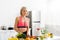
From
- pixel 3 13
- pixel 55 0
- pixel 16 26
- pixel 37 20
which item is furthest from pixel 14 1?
pixel 16 26

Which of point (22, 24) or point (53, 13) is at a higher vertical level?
point (53, 13)

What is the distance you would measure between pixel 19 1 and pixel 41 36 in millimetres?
2183

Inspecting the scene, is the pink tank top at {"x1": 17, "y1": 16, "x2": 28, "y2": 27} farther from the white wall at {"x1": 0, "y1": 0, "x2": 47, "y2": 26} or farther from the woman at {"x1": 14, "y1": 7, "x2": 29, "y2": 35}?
the white wall at {"x1": 0, "y1": 0, "x2": 47, "y2": 26}

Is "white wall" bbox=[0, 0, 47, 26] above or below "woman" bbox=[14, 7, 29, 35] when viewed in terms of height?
above

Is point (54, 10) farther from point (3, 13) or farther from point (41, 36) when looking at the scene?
point (41, 36)

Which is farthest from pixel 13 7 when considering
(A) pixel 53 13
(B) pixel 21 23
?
(B) pixel 21 23

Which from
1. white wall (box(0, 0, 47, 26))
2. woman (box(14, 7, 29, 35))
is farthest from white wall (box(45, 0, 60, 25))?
woman (box(14, 7, 29, 35))

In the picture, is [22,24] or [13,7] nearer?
[22,24]

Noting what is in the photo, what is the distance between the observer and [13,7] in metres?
3.65

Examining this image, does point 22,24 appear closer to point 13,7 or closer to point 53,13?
point 13,7

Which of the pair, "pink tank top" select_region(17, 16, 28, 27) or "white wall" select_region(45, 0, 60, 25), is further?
"white wall" select_region(45, 0, 60, 25)

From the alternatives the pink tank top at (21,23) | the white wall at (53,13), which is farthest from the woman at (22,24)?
the white wall at (53,13)

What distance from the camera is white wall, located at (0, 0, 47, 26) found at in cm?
362

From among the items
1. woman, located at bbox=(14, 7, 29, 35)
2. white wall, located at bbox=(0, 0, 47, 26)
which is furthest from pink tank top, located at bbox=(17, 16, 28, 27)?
white wall, located at bbox=(0, 0, 47, 26)
